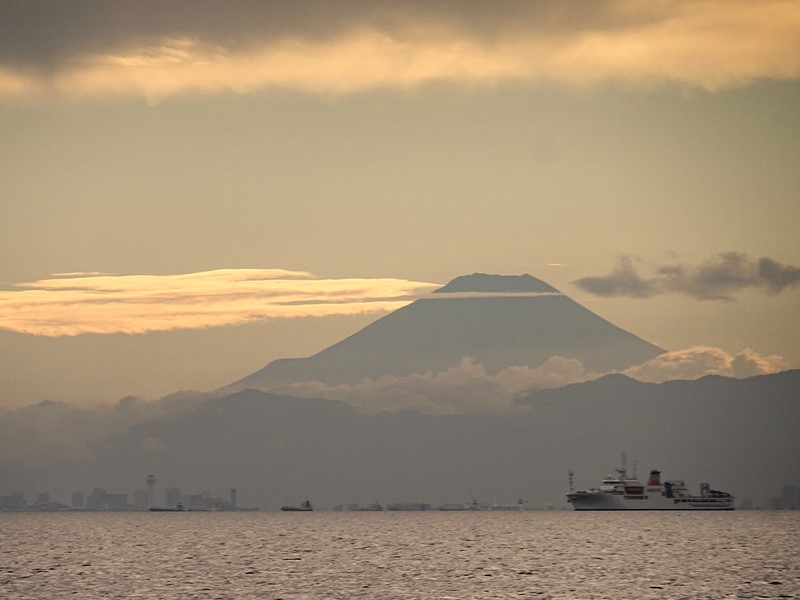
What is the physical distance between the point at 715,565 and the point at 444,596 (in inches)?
2176

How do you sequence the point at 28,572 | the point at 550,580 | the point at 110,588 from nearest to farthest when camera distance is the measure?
the point at 110,588 → the point at 550,580 → the point at 28,572

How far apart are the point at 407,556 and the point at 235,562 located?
1046 inches

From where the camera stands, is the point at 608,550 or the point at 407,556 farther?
the point at 608,550

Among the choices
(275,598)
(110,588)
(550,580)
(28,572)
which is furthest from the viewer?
(28,572)

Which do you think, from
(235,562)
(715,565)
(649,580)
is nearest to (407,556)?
(235,562)

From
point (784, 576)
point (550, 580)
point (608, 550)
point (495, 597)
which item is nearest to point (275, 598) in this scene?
point (495, 597)

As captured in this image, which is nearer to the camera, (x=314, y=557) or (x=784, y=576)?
(x=784, y=576)

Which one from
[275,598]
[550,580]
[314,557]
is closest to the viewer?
[275,598]

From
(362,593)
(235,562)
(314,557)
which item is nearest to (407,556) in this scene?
(314,557)

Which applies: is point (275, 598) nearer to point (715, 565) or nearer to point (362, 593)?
point (362, 593)

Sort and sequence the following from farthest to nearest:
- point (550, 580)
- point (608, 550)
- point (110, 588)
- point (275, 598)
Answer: point (608, 550)
point (550, 580)
point (110, 588)
point (275, 598)

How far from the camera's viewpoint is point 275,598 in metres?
107

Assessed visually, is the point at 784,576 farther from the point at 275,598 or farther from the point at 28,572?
the point at 28,572

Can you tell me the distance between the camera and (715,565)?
15450 centimetres
